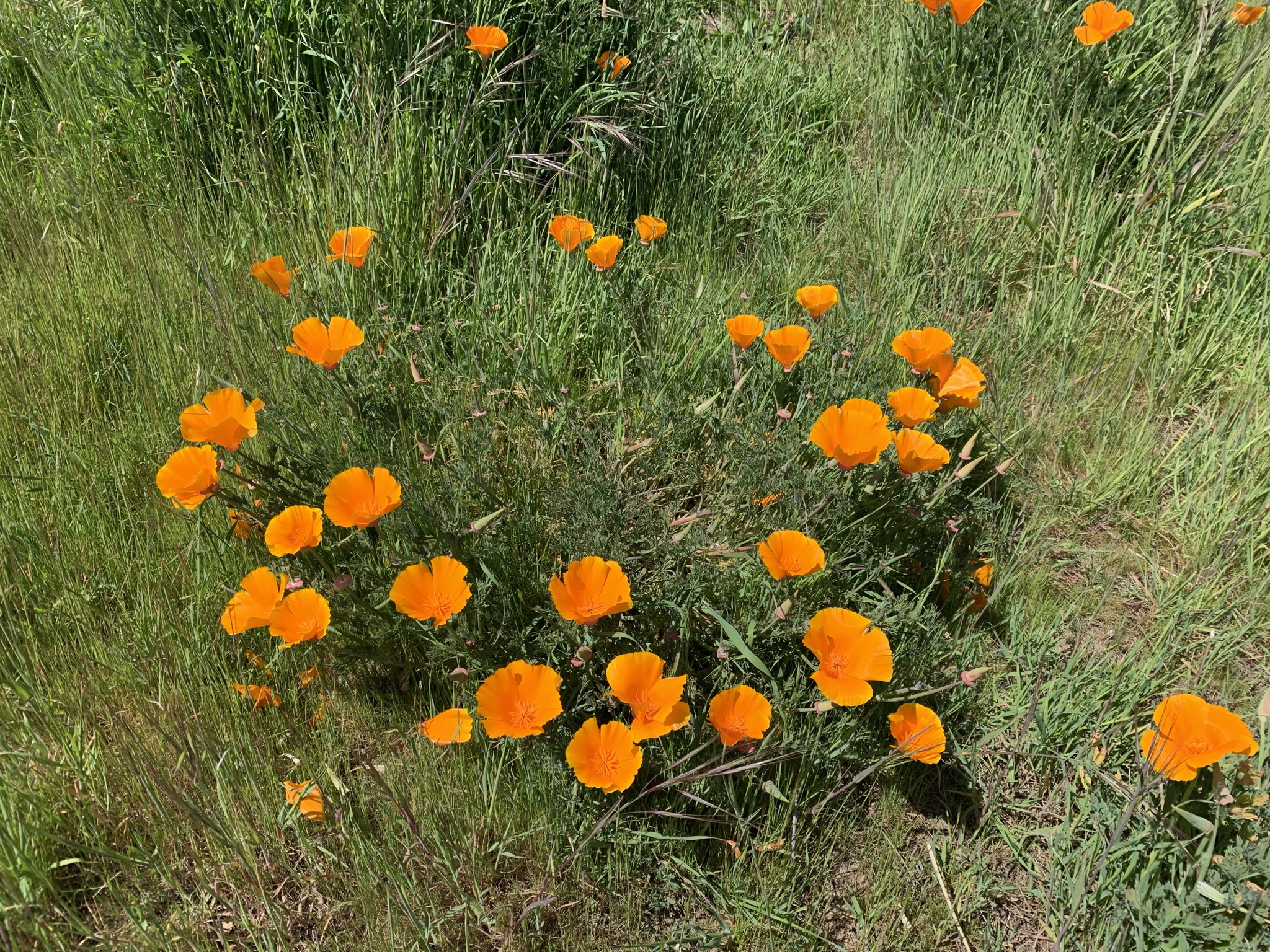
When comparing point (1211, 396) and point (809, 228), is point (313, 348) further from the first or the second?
point (1211, 396)

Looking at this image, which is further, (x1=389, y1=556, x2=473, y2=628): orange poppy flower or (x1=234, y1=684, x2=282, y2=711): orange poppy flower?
(x1=234, y1=684, x2=282, y2=711): orange poppy flower

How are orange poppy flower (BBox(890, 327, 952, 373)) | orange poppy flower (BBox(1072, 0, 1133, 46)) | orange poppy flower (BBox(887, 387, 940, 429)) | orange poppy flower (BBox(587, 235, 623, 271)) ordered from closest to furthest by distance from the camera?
orange poppy flower (BBox(887, 387, 940, 429)) < orange poppy flower (BBox(890, 327, 952, 373)) < orange poppy flower (BBox(587, 235, 623, 271)) < orange poppy flower (BBox(1072, 0, 1133, 46))

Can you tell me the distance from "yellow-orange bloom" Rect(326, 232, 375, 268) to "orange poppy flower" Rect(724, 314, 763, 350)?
2.78ft

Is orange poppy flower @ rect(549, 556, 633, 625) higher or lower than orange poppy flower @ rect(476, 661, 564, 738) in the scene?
higher

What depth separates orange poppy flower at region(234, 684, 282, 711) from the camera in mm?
1657

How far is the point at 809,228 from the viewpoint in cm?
285

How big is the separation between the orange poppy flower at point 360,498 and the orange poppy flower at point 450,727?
365 millimetres

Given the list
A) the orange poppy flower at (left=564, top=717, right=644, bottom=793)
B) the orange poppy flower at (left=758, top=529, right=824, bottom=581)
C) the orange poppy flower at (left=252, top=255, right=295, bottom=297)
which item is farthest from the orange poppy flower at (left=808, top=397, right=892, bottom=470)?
the orange poppy flower at (left=252, top=255, right=295, bottom=297)

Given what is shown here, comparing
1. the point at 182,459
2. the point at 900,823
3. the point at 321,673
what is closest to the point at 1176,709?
the point at 900,823

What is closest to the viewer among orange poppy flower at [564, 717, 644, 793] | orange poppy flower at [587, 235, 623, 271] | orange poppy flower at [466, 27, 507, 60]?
orange poppy flower at [564, 717, 644, 793]

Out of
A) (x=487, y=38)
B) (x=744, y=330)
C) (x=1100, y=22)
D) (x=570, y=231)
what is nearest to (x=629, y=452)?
(x=744, y=330)

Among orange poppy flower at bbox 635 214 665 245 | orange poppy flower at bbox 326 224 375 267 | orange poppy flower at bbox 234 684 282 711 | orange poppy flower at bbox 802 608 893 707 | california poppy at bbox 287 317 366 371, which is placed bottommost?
orange poppy flower at bbox 234 684 282 711

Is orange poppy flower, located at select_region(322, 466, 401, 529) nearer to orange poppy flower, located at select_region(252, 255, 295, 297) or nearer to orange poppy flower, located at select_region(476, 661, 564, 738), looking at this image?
orange poppy flower, located at select_region(476, 661, 564, 738)

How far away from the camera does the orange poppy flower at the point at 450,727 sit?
1.54 meters
